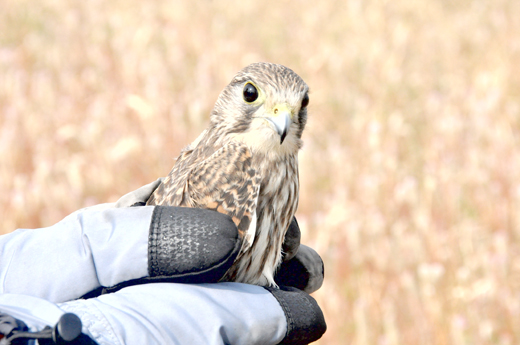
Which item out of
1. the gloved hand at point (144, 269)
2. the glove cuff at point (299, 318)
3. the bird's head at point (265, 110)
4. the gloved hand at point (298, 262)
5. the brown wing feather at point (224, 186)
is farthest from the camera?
the gloved hand at point (298, 262)

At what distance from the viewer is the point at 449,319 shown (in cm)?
335

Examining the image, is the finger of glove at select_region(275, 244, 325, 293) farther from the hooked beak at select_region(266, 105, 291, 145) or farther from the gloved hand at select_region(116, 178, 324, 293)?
the hooked beak at select_region(266, 105, 291, 145)

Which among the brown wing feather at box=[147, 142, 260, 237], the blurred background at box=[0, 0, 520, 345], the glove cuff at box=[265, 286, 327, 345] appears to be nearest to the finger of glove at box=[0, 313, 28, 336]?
the brown wing feather at box=[147, 142, 260, 237]

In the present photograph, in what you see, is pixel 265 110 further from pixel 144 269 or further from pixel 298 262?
pixel 144 269

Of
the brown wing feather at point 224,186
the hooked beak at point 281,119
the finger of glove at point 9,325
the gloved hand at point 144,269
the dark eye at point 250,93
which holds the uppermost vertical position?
the dark eye at point 250,93

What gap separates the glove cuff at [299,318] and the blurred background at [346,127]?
1.11 metres

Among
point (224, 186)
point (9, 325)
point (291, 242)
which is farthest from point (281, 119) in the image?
point (9, 325)

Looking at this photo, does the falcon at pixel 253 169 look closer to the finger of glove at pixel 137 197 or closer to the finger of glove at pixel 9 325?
the finger of glove at pixel 137 197

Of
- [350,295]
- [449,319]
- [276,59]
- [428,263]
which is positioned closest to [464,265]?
[428,263]

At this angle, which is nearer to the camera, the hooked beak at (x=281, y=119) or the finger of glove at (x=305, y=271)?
the hooked beak at (x=281, y=119)

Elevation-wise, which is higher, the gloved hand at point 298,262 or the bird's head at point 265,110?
the bird's head at point 265,110

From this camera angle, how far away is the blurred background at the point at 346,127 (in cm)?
361

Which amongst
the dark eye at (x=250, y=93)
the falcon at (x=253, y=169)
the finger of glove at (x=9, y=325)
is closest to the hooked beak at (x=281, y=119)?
the falcon at (x=253, y=169)

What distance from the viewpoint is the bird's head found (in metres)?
2.47
